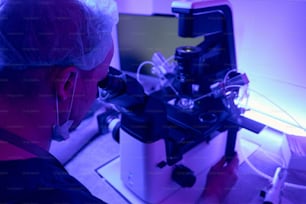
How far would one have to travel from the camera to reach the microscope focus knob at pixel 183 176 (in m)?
0.79

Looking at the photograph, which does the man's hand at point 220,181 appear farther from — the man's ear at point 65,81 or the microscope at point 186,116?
the man's ear at point 65,81

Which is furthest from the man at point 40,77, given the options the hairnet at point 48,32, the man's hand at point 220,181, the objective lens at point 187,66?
the man's hand at point 220,181

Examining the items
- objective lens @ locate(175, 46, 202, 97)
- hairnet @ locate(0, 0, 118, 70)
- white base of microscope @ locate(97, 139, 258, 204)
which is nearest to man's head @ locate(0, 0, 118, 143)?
hairnet @ locate(0, 0, 118, 70)

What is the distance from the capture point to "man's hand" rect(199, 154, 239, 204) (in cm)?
81

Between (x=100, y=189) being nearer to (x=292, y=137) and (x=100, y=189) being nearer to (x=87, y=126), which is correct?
(x=87, y=126)

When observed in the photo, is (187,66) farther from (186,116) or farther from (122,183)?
(122,183)

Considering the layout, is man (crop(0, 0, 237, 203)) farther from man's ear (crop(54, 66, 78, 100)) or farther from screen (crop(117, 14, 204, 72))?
screen (crop(117, 14, 204, 72))

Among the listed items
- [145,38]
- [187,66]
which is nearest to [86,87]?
[187,66]

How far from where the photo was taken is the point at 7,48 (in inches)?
17.4

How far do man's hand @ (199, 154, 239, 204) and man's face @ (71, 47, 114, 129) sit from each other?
485mm

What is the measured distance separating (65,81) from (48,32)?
0.11 meters

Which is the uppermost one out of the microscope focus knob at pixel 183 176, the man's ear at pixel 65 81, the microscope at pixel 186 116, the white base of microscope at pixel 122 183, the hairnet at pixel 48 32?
the hairnet at pixel 48 32

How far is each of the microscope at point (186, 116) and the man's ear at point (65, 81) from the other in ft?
0.37

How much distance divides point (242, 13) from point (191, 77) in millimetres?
420
